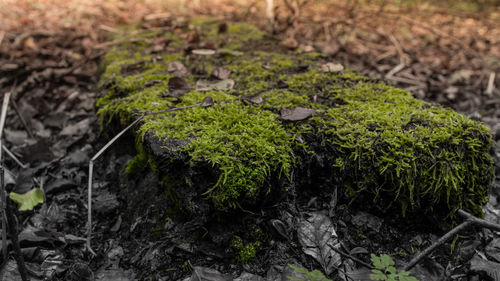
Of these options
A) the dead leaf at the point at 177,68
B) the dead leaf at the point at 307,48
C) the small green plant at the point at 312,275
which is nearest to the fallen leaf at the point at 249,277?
the small green plant at the point at 312,275

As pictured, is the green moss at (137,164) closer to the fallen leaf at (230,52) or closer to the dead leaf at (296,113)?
the dead leaf at (296,113)

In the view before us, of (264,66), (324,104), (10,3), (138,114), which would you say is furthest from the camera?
(10,3)

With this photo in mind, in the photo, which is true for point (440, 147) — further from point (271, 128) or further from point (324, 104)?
point (271, 128)

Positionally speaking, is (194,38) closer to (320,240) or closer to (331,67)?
(331,67)

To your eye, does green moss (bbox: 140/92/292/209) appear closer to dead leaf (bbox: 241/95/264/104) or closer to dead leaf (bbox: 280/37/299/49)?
dead leaf (bbox: 241/95/264/104)

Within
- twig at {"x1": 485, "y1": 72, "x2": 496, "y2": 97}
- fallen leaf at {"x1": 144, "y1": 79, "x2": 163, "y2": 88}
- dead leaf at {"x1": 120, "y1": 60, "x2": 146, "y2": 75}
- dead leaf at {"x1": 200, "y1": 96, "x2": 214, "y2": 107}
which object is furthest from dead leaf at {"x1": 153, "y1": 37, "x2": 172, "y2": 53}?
twig at {"x1": 485, "y1": 72, "x2": 496, "y2": 97}

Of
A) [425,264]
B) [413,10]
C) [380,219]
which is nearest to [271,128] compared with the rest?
[380,219]
